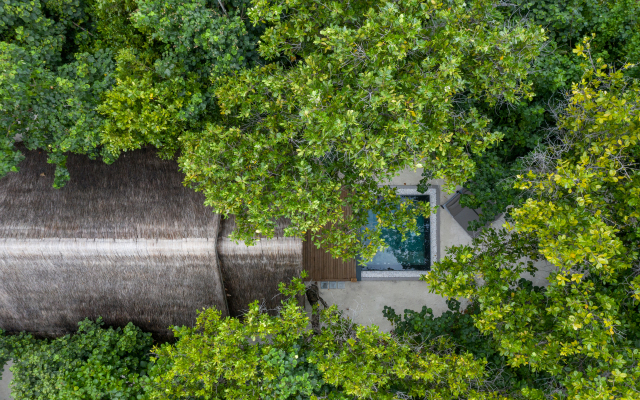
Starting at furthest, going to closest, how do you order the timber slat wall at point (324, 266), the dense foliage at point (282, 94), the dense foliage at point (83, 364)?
the timber slat wall at point (324, 266), the dense foliage at point (83, 364), the dense foliage at point (282, 94)

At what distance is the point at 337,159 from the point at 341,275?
20.5 feet

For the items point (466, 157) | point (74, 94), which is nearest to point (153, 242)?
point (74, 94)

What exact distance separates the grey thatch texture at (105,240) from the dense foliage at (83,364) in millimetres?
755

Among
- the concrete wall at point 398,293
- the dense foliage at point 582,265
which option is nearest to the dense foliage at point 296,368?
the dense foliage at point 582,265

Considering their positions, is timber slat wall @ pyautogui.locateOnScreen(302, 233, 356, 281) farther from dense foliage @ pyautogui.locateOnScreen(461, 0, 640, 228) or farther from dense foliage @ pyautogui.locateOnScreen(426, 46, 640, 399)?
dense foliage @ pyautogui.locateOnScreen(426, 46, 640, 399)

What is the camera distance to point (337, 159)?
8234mm

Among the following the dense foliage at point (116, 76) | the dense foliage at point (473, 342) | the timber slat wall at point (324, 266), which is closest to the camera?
the dense foliage at point (116, 76)

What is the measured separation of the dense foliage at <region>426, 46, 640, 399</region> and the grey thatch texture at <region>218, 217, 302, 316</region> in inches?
163

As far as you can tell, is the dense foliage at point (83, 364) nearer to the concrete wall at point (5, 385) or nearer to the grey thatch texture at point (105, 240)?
the grey thatch texture at point (105, 240)

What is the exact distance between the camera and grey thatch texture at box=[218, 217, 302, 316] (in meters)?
9.55

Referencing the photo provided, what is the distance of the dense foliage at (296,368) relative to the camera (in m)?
6.96

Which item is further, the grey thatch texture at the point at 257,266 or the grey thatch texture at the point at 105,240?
the grey thatch texture at the point at 257,266

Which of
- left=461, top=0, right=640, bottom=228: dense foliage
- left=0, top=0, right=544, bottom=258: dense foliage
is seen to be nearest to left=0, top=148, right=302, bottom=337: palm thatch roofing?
left=0, top=0, right=544, bottom=258: dense foliage

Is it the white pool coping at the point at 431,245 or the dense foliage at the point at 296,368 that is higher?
the white pool coping at the point at 431,245
